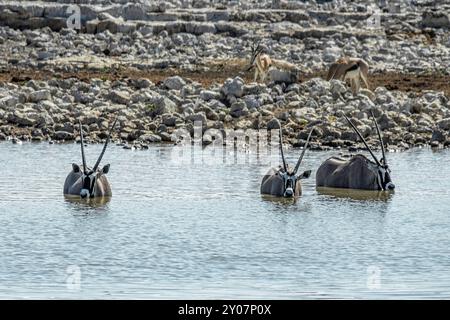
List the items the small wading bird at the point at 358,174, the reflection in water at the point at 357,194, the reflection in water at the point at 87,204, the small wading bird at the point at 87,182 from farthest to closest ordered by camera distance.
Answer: the small wading bird at the point at 358,174 → the reflection in water at the point at 357,194 → the small wading bird at the point at 87,182 → the reflection in water at the point at 87,204

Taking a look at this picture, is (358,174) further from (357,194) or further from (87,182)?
(87,182)

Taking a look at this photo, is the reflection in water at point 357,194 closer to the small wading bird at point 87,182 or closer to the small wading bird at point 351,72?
the small wading bird at point 87,182

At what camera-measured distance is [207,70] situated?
36.7 meters

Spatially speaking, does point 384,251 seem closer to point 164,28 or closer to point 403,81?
point 403,81

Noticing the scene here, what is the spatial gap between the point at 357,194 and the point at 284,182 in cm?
136

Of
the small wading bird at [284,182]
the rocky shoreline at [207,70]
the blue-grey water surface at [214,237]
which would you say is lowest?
the blue-grey water surface at [214,237]

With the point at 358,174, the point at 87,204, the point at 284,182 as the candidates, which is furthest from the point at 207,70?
the point at 87,204

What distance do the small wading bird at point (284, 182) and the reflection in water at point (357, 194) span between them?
590 millimetres

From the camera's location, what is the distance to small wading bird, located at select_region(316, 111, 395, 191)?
1941 centimetres

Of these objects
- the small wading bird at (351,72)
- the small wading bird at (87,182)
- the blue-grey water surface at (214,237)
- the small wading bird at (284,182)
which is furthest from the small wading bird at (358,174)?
the small wading bird at (351,72)

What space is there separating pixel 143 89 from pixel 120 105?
4.89ft

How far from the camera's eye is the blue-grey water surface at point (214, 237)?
1308cm

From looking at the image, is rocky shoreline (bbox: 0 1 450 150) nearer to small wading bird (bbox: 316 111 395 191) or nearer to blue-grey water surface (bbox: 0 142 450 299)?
blue-grey water surface (bbox: 0 142 450 299)

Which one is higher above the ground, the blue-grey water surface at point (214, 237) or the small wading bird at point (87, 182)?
the small wading bird at point (87, 182)
